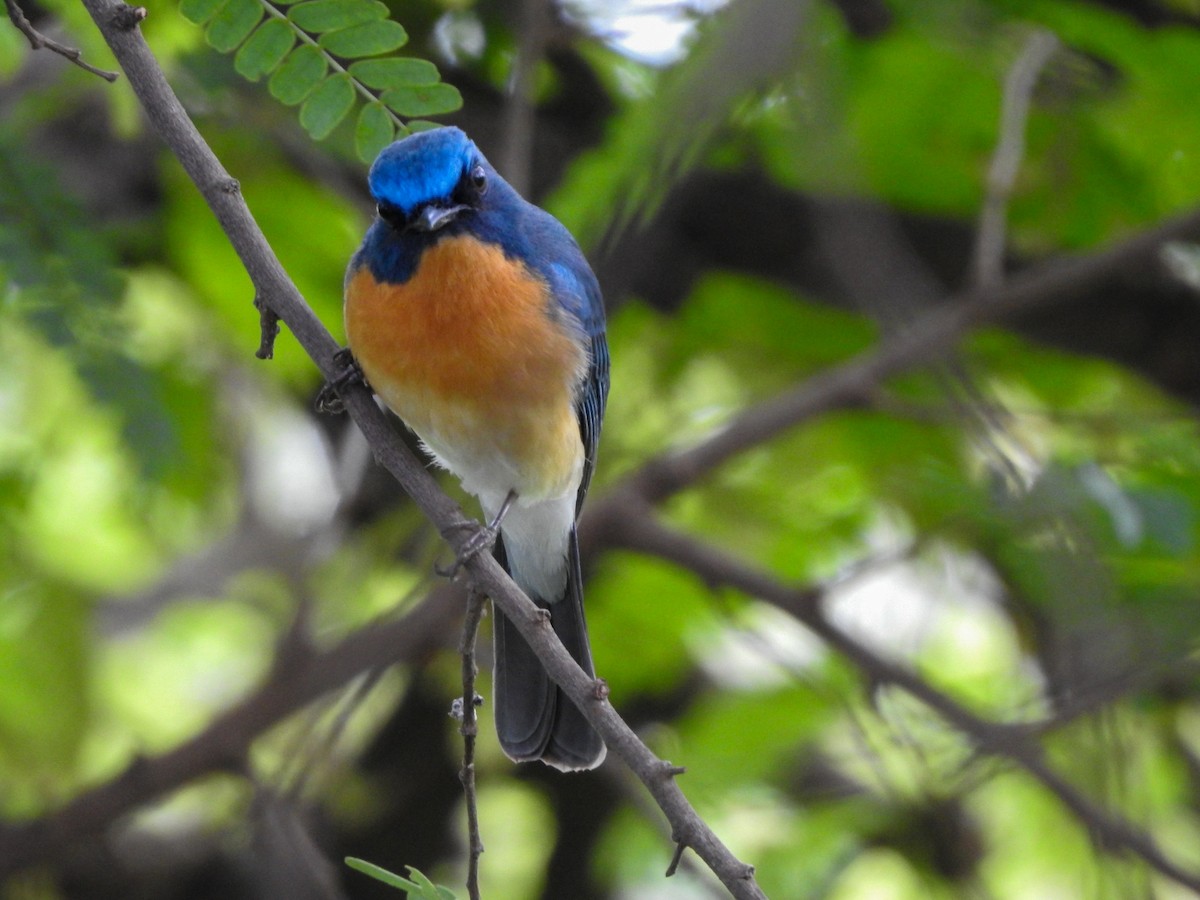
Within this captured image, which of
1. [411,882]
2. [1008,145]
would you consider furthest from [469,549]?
[1008,145]

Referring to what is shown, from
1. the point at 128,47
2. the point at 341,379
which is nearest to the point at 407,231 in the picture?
the point at 341,379

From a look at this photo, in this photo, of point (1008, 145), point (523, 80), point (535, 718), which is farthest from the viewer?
point (1008, 145)

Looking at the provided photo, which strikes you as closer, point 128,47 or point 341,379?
point 128,47

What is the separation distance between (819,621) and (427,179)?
1942 mm

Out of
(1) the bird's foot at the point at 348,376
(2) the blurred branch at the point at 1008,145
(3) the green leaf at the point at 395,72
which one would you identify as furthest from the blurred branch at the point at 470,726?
(2) the blurred branch at the point at 1008,145

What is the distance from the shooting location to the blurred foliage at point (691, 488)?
402cm

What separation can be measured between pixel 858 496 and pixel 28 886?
3.23m

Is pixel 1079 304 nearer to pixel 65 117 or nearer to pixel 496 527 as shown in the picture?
pixel 496 527

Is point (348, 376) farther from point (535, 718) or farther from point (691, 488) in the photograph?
point (691, 488)

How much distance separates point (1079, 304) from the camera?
5328mm

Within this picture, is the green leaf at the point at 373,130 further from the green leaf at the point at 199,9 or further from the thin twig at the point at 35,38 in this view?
the thin twig at the point at 35,38

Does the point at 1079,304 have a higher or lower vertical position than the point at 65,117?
lower

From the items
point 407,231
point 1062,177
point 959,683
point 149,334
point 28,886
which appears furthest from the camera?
point 959,683

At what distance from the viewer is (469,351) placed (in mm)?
3588
